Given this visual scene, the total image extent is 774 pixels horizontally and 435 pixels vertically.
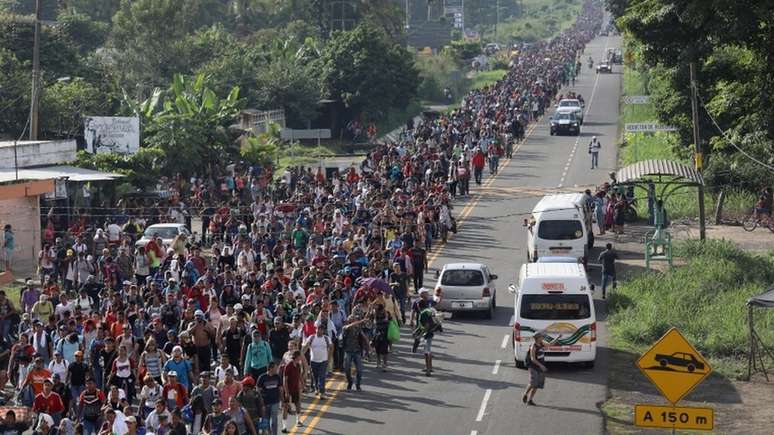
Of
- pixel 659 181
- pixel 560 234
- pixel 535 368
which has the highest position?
pixel 659 181

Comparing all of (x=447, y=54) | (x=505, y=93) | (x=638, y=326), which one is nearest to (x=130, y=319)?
(x=638, y=326)

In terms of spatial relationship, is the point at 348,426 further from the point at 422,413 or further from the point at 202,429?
the point at 202,429

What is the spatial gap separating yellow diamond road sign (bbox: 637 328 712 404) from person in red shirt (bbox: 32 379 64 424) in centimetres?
852

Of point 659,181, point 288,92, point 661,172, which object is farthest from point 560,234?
point 288,92

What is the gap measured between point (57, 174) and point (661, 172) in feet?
57.7

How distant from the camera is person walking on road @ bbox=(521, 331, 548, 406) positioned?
23.8 m

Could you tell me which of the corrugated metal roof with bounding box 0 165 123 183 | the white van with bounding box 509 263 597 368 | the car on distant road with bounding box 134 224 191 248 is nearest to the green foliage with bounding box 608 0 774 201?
the white van with bounding box 509 263 597 368

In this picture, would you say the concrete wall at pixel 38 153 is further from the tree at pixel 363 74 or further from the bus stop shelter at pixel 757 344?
the tree at pixel 363 74

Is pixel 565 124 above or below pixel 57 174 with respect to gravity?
above

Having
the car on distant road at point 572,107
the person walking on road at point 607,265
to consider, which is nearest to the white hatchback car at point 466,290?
the person walking on road at point 607,265

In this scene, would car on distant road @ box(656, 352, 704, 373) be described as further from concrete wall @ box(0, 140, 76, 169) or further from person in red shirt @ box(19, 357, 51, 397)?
concrete wall @ box(0, 140, 76, 169)

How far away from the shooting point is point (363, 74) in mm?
79125

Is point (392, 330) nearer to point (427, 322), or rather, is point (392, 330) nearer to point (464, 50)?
point (427, 322)

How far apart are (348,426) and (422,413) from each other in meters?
1.43
